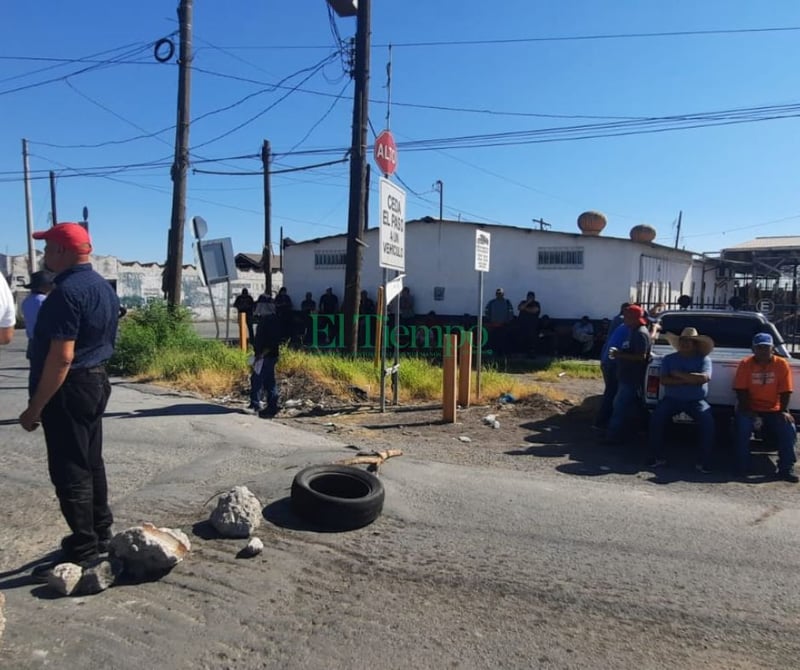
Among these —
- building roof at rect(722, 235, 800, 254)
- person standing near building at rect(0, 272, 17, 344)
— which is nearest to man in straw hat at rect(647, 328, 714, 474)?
person standing near building at rect(0, 272, 17, 344)

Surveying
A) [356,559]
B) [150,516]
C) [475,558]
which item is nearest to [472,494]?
[475,558]

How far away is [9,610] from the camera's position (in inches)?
133

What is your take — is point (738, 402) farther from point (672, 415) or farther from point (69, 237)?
point (69, 237)

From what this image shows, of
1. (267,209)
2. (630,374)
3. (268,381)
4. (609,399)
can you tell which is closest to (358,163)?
(268,381)

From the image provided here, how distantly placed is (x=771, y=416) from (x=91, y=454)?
624cm

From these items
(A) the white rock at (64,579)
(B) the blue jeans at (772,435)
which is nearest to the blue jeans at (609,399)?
(B) the blue jeans at (772,435)

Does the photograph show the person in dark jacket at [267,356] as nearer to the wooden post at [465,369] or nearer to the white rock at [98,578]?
the wooden post at [465,369]

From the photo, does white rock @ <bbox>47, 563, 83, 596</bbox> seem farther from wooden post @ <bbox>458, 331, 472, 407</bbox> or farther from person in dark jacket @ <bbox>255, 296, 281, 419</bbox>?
wooden post @ <bbox>458, 331, 472, 407</bbox>

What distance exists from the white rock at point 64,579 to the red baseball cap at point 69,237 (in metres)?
1.76

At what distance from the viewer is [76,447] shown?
3609 millimetres

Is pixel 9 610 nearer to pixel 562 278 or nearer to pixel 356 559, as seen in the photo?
pixel 356 559

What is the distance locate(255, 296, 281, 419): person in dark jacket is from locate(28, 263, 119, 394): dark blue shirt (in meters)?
4.82

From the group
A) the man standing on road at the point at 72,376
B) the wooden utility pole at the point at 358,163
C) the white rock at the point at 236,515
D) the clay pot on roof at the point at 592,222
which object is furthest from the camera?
the clay pot on roof at the point at 592,222

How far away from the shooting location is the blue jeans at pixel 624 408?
761cm
